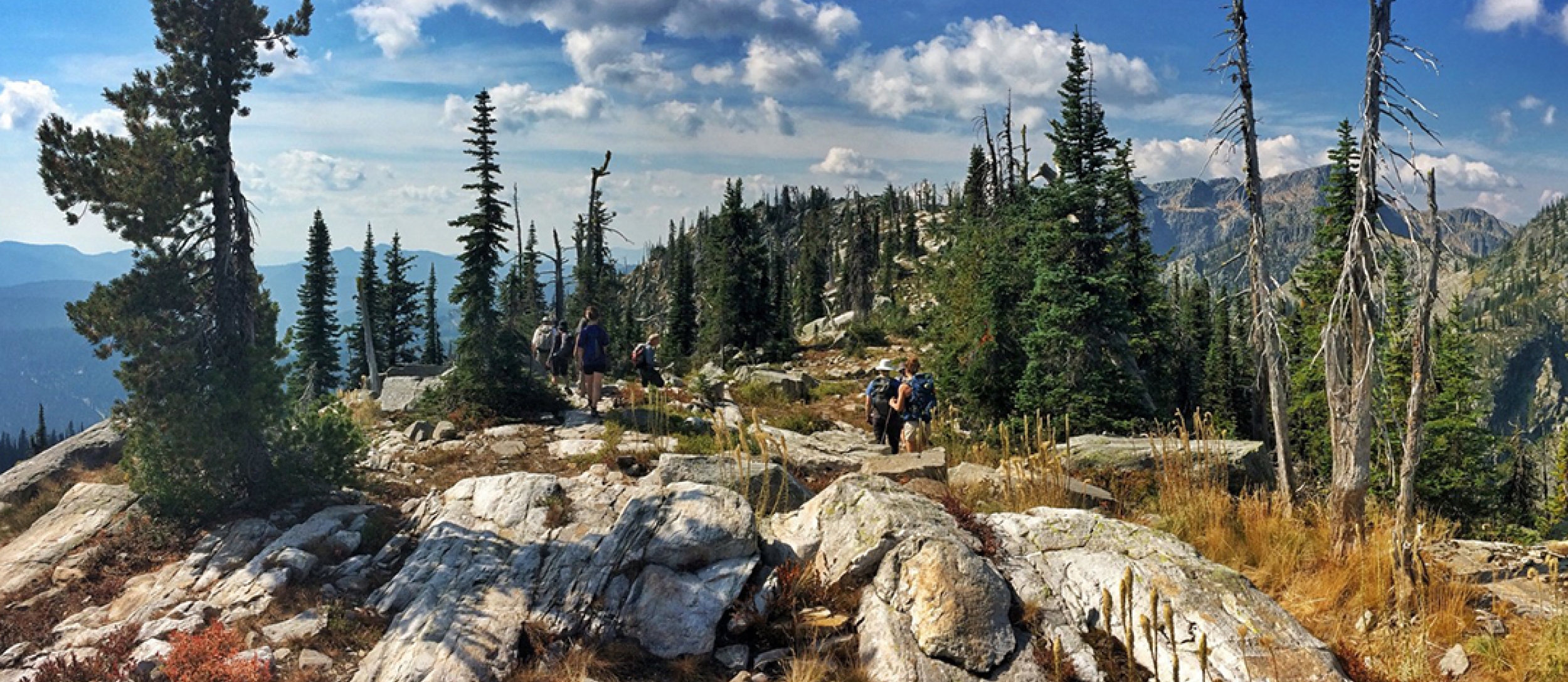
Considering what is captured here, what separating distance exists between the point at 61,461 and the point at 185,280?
6737mm

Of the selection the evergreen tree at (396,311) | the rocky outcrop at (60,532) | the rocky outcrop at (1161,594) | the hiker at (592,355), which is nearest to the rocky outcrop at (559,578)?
the rocky outcrop at (1161,594)

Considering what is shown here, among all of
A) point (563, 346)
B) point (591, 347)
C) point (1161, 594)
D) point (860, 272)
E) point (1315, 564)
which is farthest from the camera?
point (860, 272)

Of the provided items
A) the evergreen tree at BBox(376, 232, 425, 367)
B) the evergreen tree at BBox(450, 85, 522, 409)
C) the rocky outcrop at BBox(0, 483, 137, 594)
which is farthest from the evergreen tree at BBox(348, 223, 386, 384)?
the rocky outcrop at BBox(0, 483, 137, 594)

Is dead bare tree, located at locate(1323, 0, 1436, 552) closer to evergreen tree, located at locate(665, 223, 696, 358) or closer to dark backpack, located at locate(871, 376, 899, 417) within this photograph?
dark backpack, located at locate(871, 376, 899, 417)

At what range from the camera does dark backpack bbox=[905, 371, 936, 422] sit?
12875 mm

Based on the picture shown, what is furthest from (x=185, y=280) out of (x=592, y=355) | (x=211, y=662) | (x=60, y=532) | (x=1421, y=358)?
(x=1421, y=358)

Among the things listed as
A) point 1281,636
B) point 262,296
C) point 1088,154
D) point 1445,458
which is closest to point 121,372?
point 262,296

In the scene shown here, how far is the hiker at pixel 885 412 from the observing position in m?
13.7

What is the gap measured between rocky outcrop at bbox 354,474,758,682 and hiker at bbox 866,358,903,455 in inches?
252

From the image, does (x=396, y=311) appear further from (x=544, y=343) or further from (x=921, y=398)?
(x=921, y=398)

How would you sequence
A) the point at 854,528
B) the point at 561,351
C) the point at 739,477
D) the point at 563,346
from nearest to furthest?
the point at 854,528, the point at 739,477, the point at 561,351, the point at 563,346

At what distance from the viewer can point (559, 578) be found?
276 inches

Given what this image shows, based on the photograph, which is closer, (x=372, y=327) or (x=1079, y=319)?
(x=1079, y=319)

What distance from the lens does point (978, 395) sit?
780 inches
